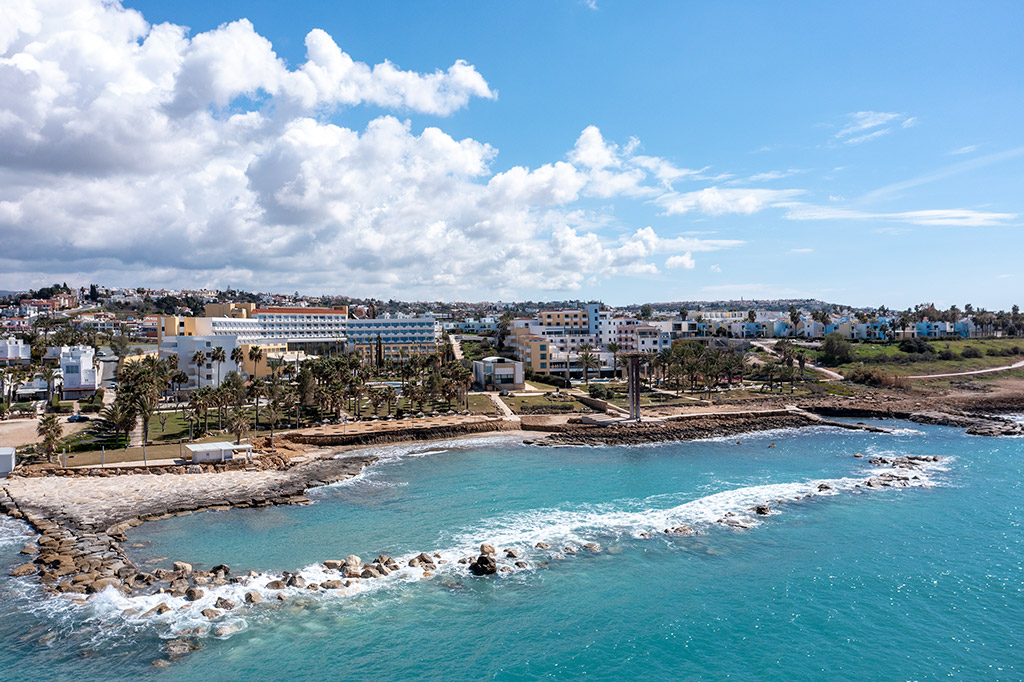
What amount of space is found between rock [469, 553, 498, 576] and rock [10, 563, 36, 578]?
22.2 m

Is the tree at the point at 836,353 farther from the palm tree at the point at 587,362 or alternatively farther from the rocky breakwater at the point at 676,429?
the palm tree at the point at 587,362

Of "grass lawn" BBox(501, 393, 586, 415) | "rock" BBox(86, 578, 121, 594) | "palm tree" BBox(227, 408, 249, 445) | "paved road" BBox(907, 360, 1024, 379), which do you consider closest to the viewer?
"rock" BBox(86, 578, 121, 594)

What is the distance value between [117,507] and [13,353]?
277 ft

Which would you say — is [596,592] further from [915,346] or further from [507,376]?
[915,346]

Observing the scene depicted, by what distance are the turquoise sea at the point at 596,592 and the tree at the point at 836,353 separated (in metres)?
74.6

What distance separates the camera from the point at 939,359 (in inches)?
4751

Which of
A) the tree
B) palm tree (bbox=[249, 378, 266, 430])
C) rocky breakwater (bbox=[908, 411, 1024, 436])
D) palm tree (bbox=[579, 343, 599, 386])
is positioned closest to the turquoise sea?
palm tree (bbox=[249, 378, 266, 430])

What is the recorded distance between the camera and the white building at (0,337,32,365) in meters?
100

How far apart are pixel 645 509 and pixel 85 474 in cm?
4272

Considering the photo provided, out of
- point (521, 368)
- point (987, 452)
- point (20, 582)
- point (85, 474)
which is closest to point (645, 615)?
point (20, 582)

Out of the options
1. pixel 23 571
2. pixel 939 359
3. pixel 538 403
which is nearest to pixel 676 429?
pixel 538 403

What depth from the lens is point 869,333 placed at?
14862 centimetres

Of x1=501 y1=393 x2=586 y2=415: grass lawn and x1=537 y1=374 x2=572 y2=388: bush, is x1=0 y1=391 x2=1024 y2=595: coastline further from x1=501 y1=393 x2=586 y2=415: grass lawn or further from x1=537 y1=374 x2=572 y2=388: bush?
x1=537 y1=374 x2=572 y2=388: bush

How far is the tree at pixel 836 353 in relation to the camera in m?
119
